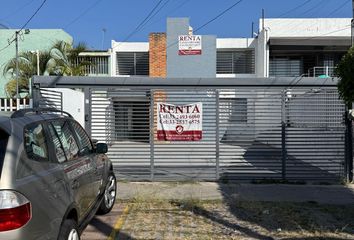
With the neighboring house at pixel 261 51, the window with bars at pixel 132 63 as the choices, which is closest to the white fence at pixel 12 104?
the neighboring house at pixel 261 51

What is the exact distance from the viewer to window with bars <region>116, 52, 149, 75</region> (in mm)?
33750

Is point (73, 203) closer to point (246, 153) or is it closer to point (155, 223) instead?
point (155, 223)

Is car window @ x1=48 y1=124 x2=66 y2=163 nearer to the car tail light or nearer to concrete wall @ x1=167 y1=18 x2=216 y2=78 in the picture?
the car tail light

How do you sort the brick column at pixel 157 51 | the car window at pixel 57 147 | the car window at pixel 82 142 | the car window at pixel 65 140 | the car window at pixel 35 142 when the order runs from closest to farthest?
the car window at pixel 35 142 < the car window at pixel 57 147 < the car window at pixel 65 140 < the car window at pixel 82 142 < the brick column at pixel 157 51

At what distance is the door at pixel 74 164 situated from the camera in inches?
213

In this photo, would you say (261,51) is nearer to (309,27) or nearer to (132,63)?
(309,27)

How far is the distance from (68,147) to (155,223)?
8.18 ft

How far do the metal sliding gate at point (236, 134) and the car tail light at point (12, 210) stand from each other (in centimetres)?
808

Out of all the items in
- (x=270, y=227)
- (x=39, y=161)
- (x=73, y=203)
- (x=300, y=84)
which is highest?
(x=300, y=84)

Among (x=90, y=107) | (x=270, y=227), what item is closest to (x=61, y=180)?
(x=270, y=227)

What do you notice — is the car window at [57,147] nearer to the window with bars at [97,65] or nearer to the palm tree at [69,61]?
the palm tree at [69,61]

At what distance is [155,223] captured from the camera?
7805mm

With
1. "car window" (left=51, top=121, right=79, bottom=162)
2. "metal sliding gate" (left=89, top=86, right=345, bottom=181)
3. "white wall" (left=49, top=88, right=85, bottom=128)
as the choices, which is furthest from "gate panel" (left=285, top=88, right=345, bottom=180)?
"car window" (left=51, top=121, right=79, bottom=162)

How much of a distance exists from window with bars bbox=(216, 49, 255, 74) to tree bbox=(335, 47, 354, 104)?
1012 inches
